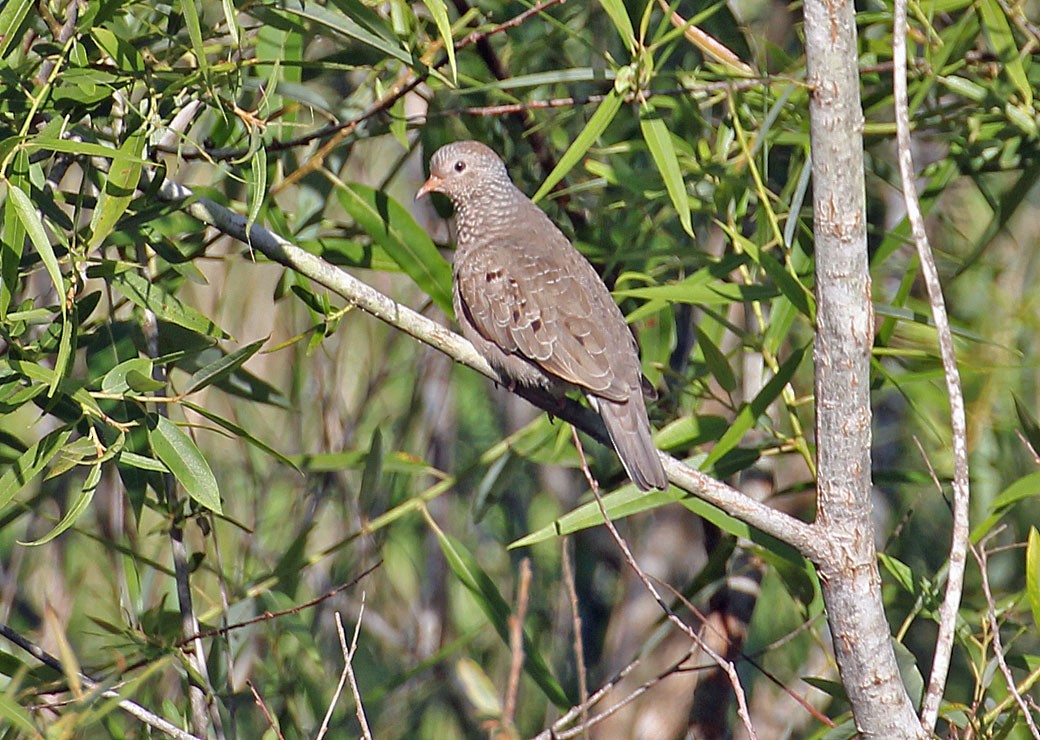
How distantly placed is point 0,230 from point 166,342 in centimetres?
A: 67

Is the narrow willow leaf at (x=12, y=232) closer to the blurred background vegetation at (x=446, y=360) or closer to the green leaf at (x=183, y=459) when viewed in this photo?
the blurred background vegetation at (x=446, y=360)

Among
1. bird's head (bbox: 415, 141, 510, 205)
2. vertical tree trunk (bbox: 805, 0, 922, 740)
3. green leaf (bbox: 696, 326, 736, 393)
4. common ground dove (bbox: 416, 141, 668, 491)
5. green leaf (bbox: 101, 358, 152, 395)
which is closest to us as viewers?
vertical tree trunk (bbox: 805, 0, 922, 740)

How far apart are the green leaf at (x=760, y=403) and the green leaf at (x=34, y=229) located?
169cm

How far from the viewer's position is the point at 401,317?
2564mm

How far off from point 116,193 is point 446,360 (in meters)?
3.16

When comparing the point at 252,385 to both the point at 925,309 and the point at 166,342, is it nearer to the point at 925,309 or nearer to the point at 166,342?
the point at 166,342

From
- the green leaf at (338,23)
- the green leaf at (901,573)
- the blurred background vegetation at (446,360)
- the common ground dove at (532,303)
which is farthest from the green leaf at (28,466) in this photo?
the green leaf at (901,573)

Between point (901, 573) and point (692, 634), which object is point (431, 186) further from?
point (692, 634)

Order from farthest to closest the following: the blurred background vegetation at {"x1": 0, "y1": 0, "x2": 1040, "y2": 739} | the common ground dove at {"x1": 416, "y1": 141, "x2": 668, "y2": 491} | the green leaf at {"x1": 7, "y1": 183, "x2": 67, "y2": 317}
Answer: the common ground dove at {"x1": 416, "y1": 141, "x2": 668, "y2": 491}
the blurred background vegetation at {"x1": 0, "y1": 0, "x2": 1040, "y2": 739}
the green leaf at {"x1": 7, "y1": 183, "x2": 67, "y2": 317}

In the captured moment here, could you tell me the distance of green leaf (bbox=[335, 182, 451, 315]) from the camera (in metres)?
3.37

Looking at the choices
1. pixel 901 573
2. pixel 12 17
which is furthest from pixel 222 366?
pixel 901 573

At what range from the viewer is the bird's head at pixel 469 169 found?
3.84 meters

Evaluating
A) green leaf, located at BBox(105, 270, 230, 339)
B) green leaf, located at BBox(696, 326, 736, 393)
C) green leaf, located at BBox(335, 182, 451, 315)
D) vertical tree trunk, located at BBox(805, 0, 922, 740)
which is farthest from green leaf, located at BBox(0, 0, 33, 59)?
green leaf, located at BBox(696, 326, 736, 393)

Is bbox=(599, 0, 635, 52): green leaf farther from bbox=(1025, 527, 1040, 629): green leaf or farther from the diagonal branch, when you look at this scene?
bbox=(1025, 527, 1040, 629): green leaf
